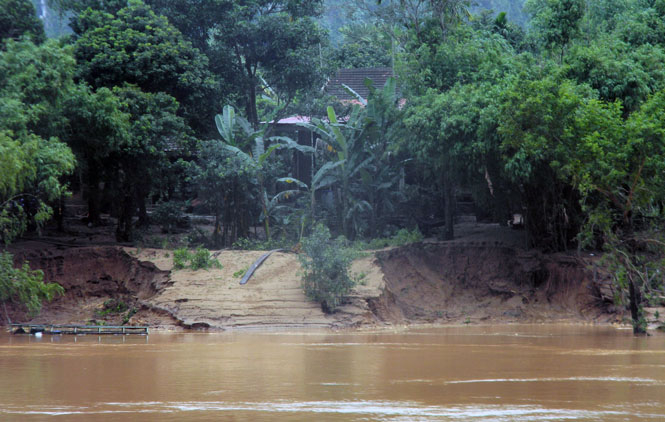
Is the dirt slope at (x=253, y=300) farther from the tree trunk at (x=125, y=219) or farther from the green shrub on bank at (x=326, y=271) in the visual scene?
the tree trunk at (x=125, y=219)

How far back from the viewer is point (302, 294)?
63.3ft

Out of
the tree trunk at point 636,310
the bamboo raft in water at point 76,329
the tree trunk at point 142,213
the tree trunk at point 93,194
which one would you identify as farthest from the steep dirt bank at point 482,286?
the tree trunk at point 93,194

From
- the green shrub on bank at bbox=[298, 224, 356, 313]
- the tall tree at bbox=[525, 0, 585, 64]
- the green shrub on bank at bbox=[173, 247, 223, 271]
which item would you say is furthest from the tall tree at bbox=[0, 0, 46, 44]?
the tall tree at bbox=[525, 0, 585, 64]

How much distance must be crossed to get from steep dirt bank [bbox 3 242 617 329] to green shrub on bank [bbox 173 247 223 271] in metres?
0.21

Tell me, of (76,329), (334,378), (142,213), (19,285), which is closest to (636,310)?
(334,378)

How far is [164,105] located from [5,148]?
8.02 metres

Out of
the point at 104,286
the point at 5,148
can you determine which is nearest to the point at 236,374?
the point at 5,148

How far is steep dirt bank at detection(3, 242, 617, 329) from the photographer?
62.1ft

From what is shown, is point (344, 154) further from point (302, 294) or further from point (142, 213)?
point (142, 213)

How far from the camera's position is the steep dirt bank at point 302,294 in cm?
1894

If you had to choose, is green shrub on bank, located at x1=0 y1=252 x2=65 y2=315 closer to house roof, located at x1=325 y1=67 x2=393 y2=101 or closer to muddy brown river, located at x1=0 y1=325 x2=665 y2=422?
muddy brown river, located at x1=0 y1=325 x2=665 y2=422

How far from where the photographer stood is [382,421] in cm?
805

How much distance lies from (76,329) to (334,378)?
9.20 metres

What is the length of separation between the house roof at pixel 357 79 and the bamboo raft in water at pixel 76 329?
14125 millimetres
